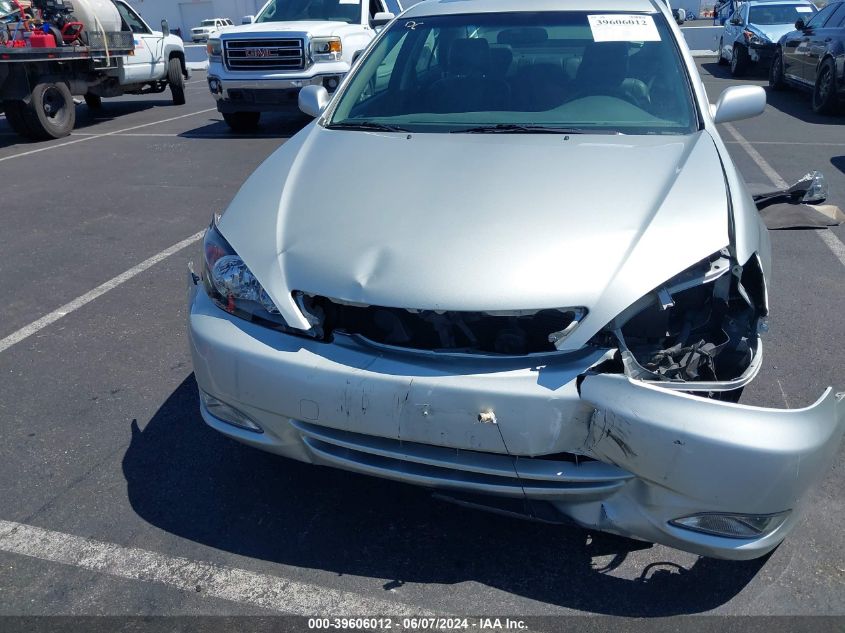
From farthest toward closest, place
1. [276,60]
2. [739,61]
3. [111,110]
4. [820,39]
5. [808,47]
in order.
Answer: [739,61] < [111,110] < [808,47] < [820,39] < [276,60]

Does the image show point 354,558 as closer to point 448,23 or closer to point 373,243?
Result: point 373,243

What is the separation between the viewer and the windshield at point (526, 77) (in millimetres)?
3557

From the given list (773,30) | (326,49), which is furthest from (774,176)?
(773,30)

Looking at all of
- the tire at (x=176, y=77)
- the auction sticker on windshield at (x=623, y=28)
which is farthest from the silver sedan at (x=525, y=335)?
the tire at (x=176, y=77)

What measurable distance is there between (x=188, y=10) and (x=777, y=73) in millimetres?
49369

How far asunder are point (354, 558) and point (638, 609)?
37.0 inches

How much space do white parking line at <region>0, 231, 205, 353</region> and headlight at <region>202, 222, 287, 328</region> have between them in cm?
204

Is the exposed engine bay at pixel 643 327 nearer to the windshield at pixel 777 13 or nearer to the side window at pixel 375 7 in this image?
the side window at pixel 375 7

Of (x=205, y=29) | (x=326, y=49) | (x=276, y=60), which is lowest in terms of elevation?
(x=205, y=29)

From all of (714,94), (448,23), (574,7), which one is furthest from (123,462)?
(714,94)

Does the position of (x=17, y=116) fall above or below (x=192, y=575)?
above

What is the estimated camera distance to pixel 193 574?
257 cm

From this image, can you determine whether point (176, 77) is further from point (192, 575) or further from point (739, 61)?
point (192, 575)

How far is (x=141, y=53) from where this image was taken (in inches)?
515
